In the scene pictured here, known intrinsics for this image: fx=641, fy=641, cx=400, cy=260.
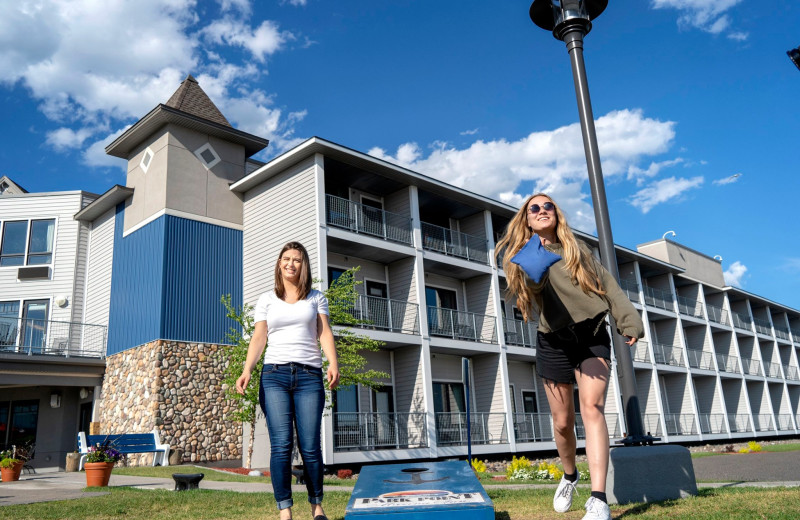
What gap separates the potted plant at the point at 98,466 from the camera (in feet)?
31.3

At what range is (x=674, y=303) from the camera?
32.5m

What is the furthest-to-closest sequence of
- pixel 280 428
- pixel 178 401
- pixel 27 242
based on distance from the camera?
1. pixel 27 242
2. pixel 178 401
3. pixel 280 428

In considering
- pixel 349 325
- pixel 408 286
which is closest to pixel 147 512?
pixel 349 325

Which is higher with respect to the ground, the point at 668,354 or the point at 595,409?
the point at 668,354

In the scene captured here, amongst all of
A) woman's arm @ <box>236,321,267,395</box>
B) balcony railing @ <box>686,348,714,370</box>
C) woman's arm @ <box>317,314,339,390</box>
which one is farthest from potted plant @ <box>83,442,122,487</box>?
balcony railing @ <box>686,348,714,370</box>

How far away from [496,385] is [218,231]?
1039 cm

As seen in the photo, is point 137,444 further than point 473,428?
No

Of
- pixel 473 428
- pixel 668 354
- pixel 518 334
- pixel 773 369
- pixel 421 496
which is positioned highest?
pixel 518 334

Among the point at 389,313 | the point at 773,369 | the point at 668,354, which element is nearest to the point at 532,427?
the point at 389,313

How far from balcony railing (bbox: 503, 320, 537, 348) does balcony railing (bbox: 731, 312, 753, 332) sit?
798 inches

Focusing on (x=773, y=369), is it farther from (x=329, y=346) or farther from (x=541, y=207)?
(x=329, y=346)

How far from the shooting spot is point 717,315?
Result: 1435 inches

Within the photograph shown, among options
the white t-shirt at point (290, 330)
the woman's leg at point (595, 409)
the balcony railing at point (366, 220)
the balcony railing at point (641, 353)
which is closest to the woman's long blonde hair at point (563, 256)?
the woman's leg at point (595, 409)

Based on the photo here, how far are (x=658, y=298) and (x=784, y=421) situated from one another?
45.2 feet
